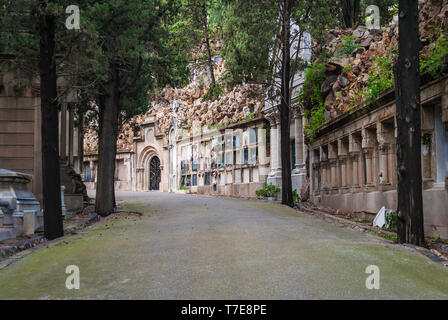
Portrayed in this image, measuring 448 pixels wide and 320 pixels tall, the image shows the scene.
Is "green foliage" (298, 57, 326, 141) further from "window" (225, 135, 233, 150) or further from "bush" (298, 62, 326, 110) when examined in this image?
"window" (225, 135, 233, 150)

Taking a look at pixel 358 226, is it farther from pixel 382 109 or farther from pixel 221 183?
pixel 221 183

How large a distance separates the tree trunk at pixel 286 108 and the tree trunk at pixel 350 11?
265 inches

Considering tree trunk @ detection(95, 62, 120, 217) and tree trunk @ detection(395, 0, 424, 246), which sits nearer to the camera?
tree trunk @ detection(395, 0, 424, 246)

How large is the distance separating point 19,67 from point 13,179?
140 inches

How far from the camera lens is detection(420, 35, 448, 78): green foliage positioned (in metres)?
8.17

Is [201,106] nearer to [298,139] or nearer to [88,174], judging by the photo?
[298,139]

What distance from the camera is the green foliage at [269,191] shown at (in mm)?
24047

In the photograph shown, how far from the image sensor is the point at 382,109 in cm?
1127

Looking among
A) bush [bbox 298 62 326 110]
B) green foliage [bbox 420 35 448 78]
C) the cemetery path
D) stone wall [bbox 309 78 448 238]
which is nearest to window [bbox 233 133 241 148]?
bush [bbox 298 62 326 110]

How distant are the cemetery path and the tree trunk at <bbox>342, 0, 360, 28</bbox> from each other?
18.0m

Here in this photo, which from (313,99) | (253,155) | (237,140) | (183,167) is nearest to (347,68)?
(313,99)

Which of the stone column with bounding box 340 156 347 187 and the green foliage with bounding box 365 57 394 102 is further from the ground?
the green foliage with bounding box 365 57 394 102

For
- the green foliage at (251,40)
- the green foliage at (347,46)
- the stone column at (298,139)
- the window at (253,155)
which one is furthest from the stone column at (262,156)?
Result: the green foliage at (347,46)
